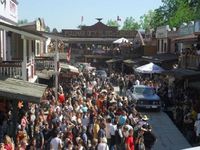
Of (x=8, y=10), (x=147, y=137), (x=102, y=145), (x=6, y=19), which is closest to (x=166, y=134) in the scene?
(x=147, y=137)

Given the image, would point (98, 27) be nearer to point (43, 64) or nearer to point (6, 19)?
point (43, 64)

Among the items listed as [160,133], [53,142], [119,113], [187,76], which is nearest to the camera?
[53,142]

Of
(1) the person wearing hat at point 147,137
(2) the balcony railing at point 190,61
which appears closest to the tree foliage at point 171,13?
(2) the balcony railing at point 190,61

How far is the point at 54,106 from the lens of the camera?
72.2 feet

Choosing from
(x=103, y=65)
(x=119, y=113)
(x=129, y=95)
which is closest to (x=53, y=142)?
(x=119, y=113)

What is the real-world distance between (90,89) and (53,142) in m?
18.9

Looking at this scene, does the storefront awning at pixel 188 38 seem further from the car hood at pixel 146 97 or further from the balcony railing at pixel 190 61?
the car hood at pixel 146 97

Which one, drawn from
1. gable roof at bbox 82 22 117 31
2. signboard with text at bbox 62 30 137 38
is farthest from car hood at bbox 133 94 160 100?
gable roof at bbox 82 22 117 31

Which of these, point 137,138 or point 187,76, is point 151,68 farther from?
point 137,138

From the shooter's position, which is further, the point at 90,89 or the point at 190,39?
the point at 190,39

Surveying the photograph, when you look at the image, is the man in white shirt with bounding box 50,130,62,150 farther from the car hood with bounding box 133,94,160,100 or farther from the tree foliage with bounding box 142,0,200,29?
the tree foliage with bounding box 142,0,200,29

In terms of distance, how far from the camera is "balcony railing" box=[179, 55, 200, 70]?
1241 inches

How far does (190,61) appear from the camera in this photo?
111 ft

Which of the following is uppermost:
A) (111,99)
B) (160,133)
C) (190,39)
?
(190,39)
